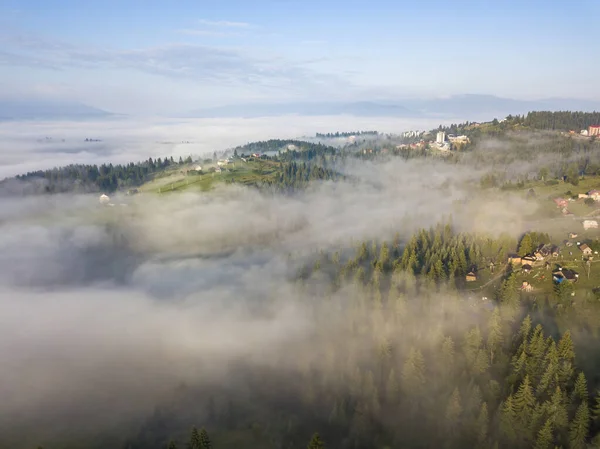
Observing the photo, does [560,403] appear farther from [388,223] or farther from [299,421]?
[388,223]

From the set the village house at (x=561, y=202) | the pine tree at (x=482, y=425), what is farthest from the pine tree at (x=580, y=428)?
the village house at (x=561, y=202)

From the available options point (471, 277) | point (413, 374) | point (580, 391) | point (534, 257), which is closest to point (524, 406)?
point (580, 391)

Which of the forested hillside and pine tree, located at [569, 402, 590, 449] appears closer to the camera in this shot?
pine tree, located at [569, 402, 590, 449]

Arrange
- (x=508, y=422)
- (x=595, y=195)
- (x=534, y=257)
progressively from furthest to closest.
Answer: (x=595, y=195), (x=534, y=257), (x=508, y=422)

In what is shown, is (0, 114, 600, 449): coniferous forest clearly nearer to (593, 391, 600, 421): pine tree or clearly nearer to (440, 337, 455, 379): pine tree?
(440, 337, 455, 379): pine tree

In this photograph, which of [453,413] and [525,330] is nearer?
[453,413]

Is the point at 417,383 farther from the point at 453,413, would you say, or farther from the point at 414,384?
the point at 453,413

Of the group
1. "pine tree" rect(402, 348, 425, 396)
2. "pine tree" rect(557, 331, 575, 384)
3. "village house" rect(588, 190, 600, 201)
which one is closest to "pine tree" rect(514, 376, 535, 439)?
"pine tree" rect(557, 331, 575, 384)

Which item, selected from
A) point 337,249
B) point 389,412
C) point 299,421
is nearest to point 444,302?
point 389,412
